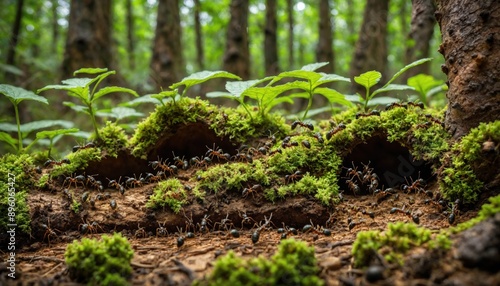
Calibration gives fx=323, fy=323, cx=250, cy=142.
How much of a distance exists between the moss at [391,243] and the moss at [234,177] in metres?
1.33

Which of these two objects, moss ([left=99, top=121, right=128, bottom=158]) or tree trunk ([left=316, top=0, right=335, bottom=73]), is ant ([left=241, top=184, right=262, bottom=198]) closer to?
moss ([left=99, top=121, right=128, bottom=158])

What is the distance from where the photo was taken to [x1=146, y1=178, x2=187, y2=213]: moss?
3.46 m

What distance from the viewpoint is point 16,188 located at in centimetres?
359

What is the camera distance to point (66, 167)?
3.86 meters

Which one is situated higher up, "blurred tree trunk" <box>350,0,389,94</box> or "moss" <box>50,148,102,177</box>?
"blurred tree trunk" <box>350,0,389,94</box>

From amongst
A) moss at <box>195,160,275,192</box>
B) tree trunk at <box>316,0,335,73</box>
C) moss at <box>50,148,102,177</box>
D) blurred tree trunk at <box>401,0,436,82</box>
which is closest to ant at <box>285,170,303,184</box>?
moss at <box>195,160,275,192</box>

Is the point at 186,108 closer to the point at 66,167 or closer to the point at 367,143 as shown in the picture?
the point at 66,167

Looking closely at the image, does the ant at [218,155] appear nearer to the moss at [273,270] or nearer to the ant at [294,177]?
the ant at [294,177]

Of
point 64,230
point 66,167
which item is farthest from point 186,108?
point 64,230

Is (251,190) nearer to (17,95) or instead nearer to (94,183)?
(94,183)

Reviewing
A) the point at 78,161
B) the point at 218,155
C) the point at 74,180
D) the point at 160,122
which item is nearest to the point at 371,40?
the point at 218,155

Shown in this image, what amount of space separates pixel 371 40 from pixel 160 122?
7580 millimetres

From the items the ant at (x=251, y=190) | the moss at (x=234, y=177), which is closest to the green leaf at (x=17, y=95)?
the moss at (x=234, y=177)

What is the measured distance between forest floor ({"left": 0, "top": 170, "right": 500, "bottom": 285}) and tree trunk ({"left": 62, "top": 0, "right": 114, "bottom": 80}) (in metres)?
5.68
